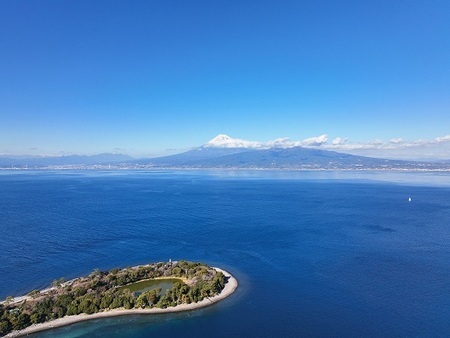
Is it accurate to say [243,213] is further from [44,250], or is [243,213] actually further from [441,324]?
[441,324]

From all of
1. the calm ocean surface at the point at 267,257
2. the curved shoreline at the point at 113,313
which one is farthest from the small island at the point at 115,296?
the calm ocean surface at the point at 267,257

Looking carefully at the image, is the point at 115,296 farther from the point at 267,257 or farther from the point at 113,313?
the point at 267,257

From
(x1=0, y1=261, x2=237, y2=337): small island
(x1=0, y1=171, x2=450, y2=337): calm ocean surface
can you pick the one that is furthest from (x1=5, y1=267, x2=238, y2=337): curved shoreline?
(x1=0, y1=171, x2=450, y2=337): calm ocean surface

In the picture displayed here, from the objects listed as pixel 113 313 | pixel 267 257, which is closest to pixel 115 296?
pixel 113 313

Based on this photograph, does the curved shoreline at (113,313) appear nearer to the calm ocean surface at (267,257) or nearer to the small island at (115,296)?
the small island at (115,296)

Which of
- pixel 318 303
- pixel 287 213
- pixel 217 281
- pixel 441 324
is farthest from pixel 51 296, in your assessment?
pixel 287 213

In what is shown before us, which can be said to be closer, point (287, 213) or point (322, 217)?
point (322, 217)

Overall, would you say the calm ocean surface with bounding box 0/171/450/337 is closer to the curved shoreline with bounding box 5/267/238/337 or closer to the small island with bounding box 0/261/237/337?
the curved shoreline with bounding box 5/267/238/337
